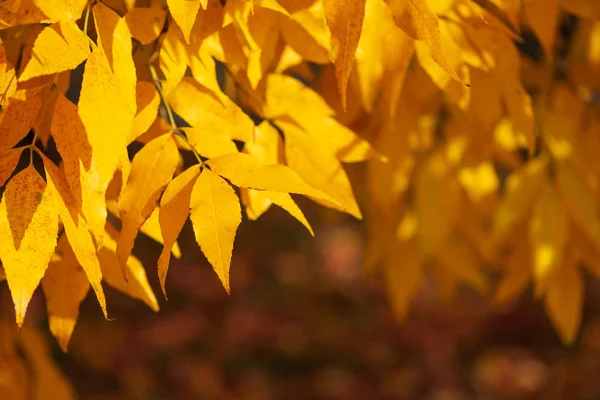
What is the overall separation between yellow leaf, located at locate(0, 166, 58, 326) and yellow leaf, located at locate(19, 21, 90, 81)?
90mm

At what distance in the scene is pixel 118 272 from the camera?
2.57 feet

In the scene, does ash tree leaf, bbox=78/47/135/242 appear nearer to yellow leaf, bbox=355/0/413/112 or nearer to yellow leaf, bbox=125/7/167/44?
yellow leaf, bbox=125/7/167/44

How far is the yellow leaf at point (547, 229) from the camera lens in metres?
1.17

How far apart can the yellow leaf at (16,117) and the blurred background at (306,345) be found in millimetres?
2684

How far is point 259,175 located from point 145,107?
0.15 meters

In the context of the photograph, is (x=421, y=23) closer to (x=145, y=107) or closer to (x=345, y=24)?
(x=345, y=24)

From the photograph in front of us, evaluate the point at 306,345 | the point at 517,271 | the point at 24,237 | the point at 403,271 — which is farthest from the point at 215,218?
the point at 306,345

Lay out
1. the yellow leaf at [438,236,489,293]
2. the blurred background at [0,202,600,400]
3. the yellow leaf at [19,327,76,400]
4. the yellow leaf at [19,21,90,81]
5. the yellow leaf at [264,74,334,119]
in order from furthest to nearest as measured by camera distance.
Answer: the blurred background at [0,202,600,400] < the yellow leaf at [438,236,489,293] < the yellow leaf at [19,327,76,400] < the yellow leaf at [264,74,334,119] < the yellow leaf at [19,21,90,81]

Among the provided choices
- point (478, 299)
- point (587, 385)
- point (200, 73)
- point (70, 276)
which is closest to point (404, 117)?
point (200, 73)

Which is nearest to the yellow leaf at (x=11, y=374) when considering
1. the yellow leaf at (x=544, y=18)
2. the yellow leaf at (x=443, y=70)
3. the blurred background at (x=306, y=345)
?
the yellow leaf at (x=443, y=70)

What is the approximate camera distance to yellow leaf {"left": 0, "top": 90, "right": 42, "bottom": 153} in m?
0.63

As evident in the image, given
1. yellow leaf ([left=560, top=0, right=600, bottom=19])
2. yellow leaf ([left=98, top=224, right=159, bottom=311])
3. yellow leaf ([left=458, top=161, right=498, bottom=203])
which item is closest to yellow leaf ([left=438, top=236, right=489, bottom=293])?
yellow leaf ([left=458, top=161, right=498, bottom=203])

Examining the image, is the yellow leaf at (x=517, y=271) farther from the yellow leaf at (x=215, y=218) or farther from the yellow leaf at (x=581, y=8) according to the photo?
the yellow leaf at (x=215, y=218)

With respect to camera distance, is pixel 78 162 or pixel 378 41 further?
pixel 378 41
